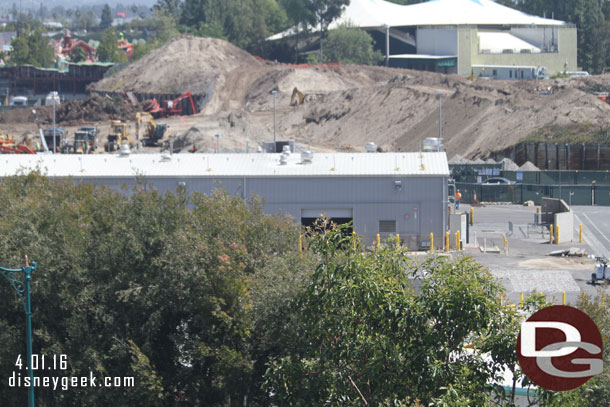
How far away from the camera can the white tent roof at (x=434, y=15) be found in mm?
153375

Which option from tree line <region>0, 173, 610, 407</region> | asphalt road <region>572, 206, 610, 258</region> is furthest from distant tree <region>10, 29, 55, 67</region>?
tree line <region>0, 173, 610, 407</region>

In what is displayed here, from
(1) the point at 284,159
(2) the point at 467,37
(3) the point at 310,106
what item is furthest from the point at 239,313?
(2) the point at 467,37

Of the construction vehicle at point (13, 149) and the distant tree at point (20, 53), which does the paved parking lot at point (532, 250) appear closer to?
the construction vehicle at point (13, 149)

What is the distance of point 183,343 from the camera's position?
21.4 meters

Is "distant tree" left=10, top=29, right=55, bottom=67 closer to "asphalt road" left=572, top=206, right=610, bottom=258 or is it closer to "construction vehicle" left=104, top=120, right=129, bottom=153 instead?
"construction vehicle" left=104, top=120, right=129, bottom=153

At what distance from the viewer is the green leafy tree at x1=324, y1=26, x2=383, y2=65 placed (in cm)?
14575

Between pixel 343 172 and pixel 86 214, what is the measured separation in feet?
61.9

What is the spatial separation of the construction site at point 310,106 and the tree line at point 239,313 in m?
40.4

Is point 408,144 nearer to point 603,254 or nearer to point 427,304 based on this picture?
point 603,254

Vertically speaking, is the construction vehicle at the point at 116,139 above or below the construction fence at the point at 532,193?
above

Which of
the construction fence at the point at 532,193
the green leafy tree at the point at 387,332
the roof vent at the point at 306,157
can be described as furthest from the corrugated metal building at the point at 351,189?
the green leafy tree at the point at 387,332

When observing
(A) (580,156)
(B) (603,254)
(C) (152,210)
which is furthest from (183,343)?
(A) (580,156)

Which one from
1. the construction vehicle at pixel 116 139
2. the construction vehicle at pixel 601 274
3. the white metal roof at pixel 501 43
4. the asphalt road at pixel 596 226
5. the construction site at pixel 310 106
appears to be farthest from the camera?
the white metal roof at pixel 501 43

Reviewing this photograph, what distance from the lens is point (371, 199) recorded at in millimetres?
42875
